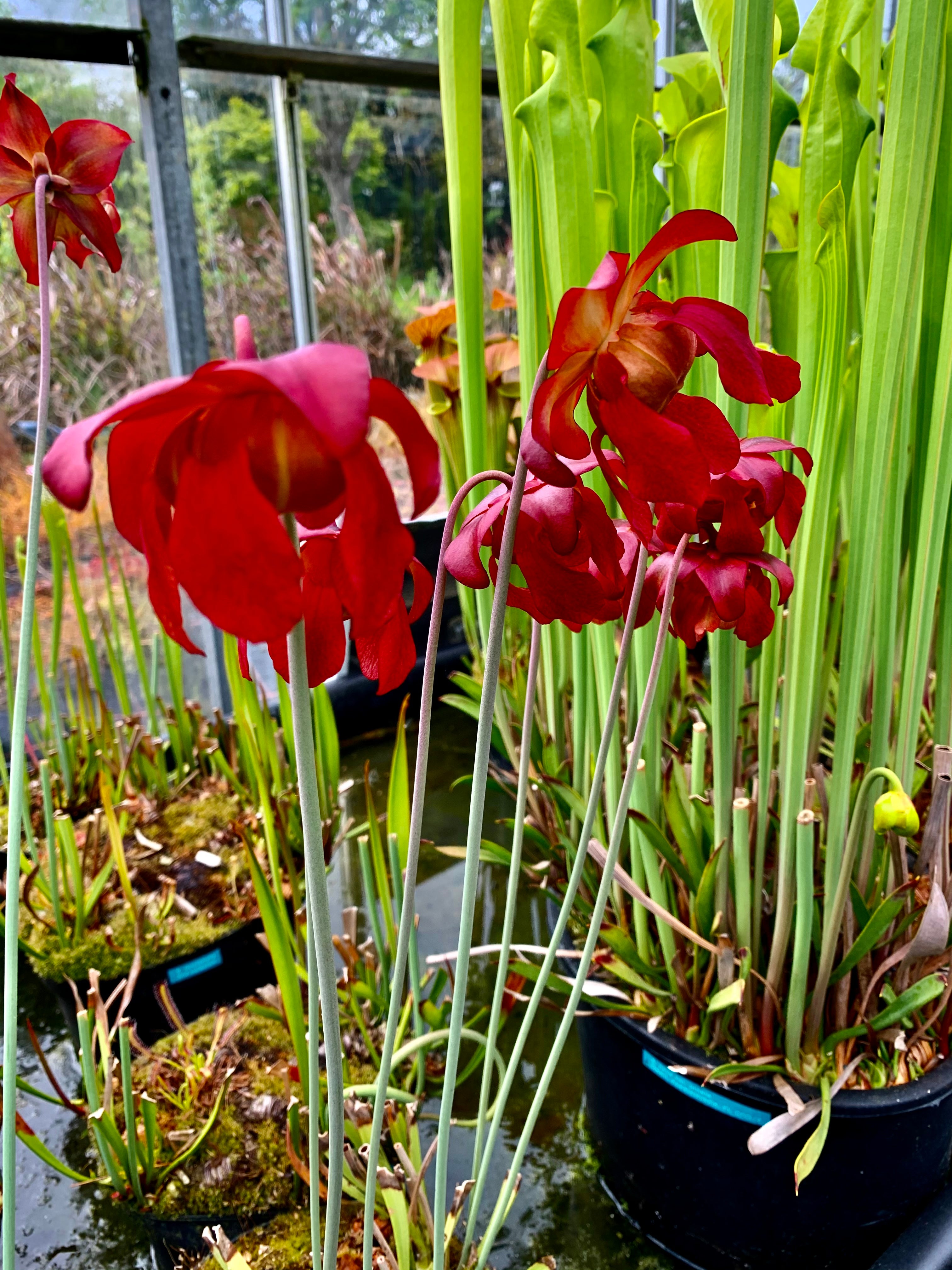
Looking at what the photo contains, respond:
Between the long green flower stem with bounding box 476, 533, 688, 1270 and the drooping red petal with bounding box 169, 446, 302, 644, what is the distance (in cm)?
20

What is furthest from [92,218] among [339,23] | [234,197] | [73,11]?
[339,23]

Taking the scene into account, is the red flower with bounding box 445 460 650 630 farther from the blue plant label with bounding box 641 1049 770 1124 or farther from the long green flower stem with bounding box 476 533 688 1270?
the blue plant label with bounding box 641 1049 770 1124

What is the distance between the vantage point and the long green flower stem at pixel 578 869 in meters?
0.38

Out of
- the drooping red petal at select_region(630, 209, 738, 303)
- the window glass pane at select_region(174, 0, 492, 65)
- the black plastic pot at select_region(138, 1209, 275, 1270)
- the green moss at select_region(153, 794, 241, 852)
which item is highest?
the window glass pane at select_region(174, 0, 492, 65)

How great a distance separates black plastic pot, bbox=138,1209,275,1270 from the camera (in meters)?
0.64

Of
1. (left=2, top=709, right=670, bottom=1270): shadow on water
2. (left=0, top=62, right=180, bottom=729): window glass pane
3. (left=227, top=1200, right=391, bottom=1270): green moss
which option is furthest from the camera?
(left=0, top=62, right=180, bottom=729): window glass pane

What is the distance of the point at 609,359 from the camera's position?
27cm

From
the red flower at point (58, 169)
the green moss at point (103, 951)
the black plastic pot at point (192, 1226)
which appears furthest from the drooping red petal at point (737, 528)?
the green moss at point (103, 951)

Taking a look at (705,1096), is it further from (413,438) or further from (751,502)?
(413,438)

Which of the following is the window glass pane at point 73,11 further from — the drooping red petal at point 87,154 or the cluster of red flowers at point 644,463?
the cluster of red flowers at point 644,463

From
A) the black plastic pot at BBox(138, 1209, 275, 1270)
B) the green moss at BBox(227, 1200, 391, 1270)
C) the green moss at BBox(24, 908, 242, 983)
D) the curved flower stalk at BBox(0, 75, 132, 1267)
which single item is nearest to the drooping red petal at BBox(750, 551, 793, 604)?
the curved flower stalk at BBox(0, 75, 132, 1267)

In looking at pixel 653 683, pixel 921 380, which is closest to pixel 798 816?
pixel 653 683

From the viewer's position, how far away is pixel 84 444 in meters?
0.21

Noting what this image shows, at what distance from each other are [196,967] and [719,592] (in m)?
0.71
